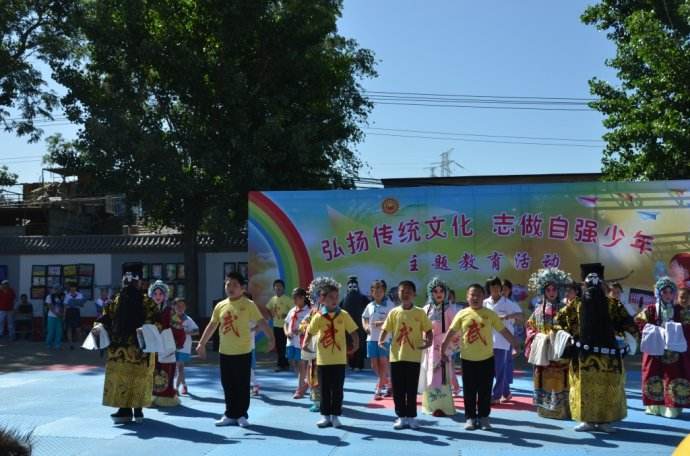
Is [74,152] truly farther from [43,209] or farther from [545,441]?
[545,441]

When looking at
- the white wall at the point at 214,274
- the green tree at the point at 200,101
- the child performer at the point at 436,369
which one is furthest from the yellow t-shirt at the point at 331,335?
the white wall at the point at 214,274

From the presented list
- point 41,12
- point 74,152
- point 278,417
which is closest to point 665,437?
point 278,417

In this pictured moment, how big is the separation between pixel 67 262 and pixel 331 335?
1576 centimetres

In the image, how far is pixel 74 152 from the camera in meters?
19.3

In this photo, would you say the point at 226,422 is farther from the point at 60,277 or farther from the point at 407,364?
the point at 60,277

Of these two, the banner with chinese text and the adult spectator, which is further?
the adult spectator

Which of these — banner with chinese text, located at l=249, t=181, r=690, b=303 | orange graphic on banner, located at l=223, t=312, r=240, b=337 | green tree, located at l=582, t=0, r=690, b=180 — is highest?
green tree, located at l=582, t=0, r=690, b=180

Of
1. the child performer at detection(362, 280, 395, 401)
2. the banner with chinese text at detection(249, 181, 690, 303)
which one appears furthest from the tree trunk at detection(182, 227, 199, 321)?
the child performer at detection(362, 280, 395, 401)

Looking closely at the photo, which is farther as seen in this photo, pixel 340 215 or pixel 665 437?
pixel 340 215

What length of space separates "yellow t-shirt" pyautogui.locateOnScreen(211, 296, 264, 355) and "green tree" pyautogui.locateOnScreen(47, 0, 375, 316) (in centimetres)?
963

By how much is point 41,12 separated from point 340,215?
10.9 m

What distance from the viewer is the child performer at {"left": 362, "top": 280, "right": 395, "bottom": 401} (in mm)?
11125

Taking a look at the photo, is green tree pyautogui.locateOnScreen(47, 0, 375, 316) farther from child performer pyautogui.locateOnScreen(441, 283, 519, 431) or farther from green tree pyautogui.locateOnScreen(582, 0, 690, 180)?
child performer pyautogui.locateOnScreen(441, 283, 519, 431)

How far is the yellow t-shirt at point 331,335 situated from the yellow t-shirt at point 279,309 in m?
4.95
